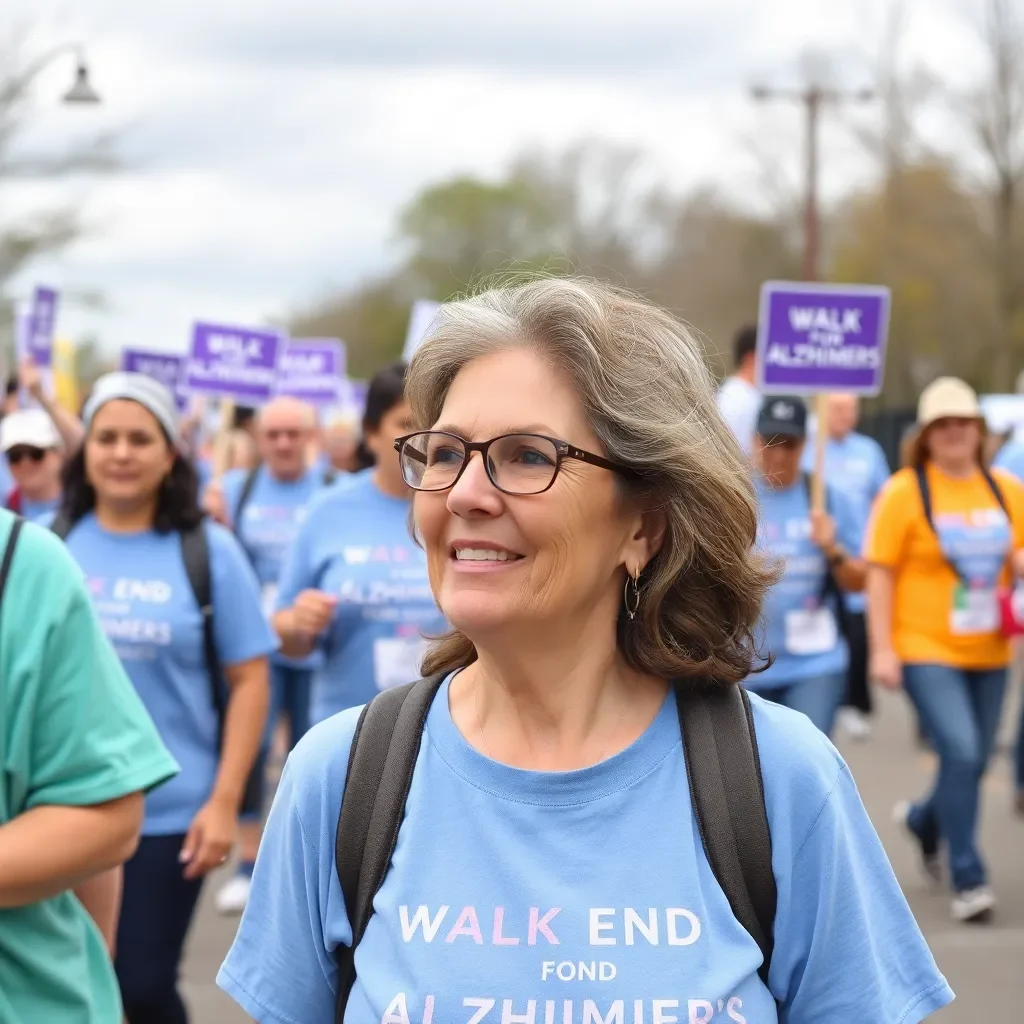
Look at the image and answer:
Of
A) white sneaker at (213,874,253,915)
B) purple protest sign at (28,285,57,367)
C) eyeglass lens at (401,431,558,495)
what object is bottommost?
white sneaker at (213,874,253,915)

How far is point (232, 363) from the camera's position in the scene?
11.1 m

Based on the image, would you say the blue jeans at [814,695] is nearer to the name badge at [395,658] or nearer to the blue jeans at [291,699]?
the name badge at [395,658]

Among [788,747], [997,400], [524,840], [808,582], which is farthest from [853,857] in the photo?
[997,400]

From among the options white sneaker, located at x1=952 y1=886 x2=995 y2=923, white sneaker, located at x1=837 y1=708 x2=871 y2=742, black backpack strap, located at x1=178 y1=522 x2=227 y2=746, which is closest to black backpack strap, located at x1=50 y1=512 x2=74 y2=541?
black backpack strap, located at x1=178 y1=522 x2=227 y2=746

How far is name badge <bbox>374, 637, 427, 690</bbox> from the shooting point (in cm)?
562

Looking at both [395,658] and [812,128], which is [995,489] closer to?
[395,658]

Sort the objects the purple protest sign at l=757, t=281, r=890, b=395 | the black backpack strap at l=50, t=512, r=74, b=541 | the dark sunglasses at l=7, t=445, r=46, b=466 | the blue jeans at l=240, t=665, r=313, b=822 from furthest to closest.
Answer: the dark sunglasses at l=7, t=445, r=46, b=466, the purple protest sign at l=757, t=281, r=890, b=395, the blue jeans at l=240, t=665, r=313, b=822, the black backpack strap at l=50, t=512, r=74, b=541

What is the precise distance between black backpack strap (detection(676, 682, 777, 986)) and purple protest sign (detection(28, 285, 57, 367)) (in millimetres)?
9126

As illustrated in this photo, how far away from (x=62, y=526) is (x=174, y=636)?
0.56 metres

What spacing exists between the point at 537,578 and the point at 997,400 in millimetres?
13973

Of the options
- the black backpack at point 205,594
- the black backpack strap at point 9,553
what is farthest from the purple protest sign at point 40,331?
the black backpack strap at point 9,553

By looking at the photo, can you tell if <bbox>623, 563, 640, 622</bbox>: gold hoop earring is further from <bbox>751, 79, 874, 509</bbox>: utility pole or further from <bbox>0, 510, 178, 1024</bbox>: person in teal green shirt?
<bbox>751, 79, 874, 509</bbox>: utility pole

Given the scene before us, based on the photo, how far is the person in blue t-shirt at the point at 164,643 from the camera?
4.77 m

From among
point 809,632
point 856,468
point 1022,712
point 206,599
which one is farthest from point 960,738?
point 856,468
